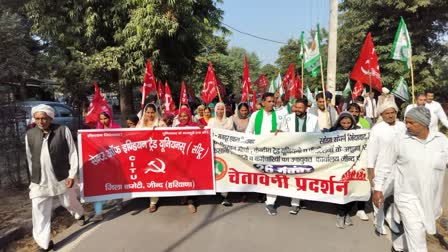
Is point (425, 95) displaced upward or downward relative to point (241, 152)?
upward

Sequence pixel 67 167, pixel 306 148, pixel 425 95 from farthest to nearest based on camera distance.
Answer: pixel 425 95 < pixel 306 148 < pixel 67 167

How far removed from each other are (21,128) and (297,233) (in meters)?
6.16

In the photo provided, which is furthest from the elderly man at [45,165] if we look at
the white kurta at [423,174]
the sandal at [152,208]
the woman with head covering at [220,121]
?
the white kurta at [423,174]

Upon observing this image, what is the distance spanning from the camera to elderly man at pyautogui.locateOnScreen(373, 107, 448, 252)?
3.63 m

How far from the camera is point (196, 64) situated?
15664 millimetres

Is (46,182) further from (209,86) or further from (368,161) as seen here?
(209,86)

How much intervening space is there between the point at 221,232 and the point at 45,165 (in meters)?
2.42

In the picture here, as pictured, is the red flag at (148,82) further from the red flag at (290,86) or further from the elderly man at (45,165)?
the red flag at (290,86)

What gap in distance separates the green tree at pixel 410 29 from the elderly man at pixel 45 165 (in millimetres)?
19994

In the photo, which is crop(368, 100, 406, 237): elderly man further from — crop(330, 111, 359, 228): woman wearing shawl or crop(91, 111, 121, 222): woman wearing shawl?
A: crop(91, 111, 121, 222): woman wearing shawl

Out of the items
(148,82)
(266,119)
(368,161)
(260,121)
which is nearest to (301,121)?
(266,119)

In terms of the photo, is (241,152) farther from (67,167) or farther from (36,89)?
(36,89)

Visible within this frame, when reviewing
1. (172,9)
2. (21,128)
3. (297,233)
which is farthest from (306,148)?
(172,9)

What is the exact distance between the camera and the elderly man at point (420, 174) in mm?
3629
